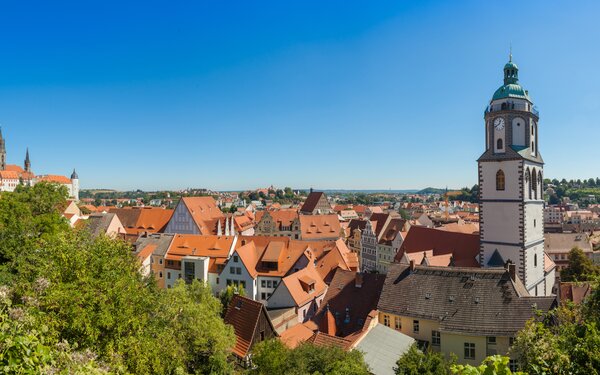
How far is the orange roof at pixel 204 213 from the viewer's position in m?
61.7

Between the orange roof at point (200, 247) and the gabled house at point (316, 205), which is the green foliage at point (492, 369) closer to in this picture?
the orange roof at point (200, 247)

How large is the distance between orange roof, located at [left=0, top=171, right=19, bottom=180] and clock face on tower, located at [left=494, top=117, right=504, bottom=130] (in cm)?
17153

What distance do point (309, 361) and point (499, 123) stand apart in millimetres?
24762

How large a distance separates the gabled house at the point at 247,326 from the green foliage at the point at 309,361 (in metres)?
7.14

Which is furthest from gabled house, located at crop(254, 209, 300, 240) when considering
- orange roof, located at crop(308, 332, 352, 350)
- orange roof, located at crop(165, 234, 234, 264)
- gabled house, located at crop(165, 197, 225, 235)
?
orange roof, located at crop(308, 332, 352, 350)

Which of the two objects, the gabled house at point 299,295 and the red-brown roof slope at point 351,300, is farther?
the gabled house at point 299,295

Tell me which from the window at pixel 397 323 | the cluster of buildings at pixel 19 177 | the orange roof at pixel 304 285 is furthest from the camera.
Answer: the cluster of buildings at pixel 19 177

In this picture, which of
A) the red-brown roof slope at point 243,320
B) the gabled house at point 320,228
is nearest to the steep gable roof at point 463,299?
the red-brown roof slope at point 243,320

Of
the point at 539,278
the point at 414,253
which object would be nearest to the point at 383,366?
the point at 539,278

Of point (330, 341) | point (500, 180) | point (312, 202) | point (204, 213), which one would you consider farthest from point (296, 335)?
point (312, 202)

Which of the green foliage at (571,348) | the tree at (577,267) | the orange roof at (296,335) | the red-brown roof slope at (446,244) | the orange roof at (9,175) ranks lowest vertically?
the tree at (577,267)

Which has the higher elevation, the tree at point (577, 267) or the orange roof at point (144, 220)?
the orange roof at point (144, 220)

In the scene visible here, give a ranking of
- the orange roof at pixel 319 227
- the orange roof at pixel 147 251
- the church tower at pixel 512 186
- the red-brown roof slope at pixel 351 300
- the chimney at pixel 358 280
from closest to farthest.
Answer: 1. the red-brown roof slope at pixel 351 300
2. the church tower at pixel 512 186
3. the chimney at pixel 358 280
4. the orange roof at pixel 147 251
5. the orange roof at pixel 319 227

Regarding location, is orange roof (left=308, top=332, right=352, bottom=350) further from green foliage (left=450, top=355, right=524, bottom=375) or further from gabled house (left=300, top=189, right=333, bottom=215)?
gabled house (left=300, top=189, right=333, bottom=215)
